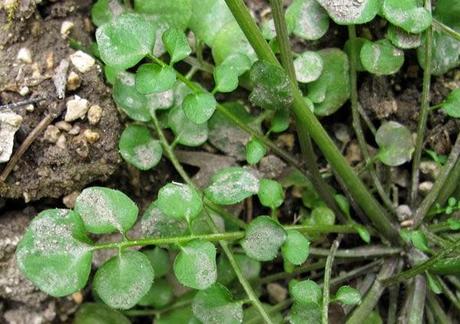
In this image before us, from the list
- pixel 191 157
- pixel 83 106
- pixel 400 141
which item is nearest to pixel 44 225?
pixel 83 106

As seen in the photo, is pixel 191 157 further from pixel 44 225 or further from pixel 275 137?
pixel 44 225

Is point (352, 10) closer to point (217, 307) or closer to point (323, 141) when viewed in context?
point (323, 141)

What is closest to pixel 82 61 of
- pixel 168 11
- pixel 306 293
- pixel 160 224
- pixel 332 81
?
pixel 168 11

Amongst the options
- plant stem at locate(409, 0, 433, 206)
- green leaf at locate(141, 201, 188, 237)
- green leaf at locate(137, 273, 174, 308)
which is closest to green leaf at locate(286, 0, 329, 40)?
plant stem at locate(409, 0, 433, 206)

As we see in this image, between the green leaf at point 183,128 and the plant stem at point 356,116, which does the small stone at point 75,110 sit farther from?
the plant stem at point 356,116

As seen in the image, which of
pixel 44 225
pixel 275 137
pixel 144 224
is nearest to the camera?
pixel 44 225
